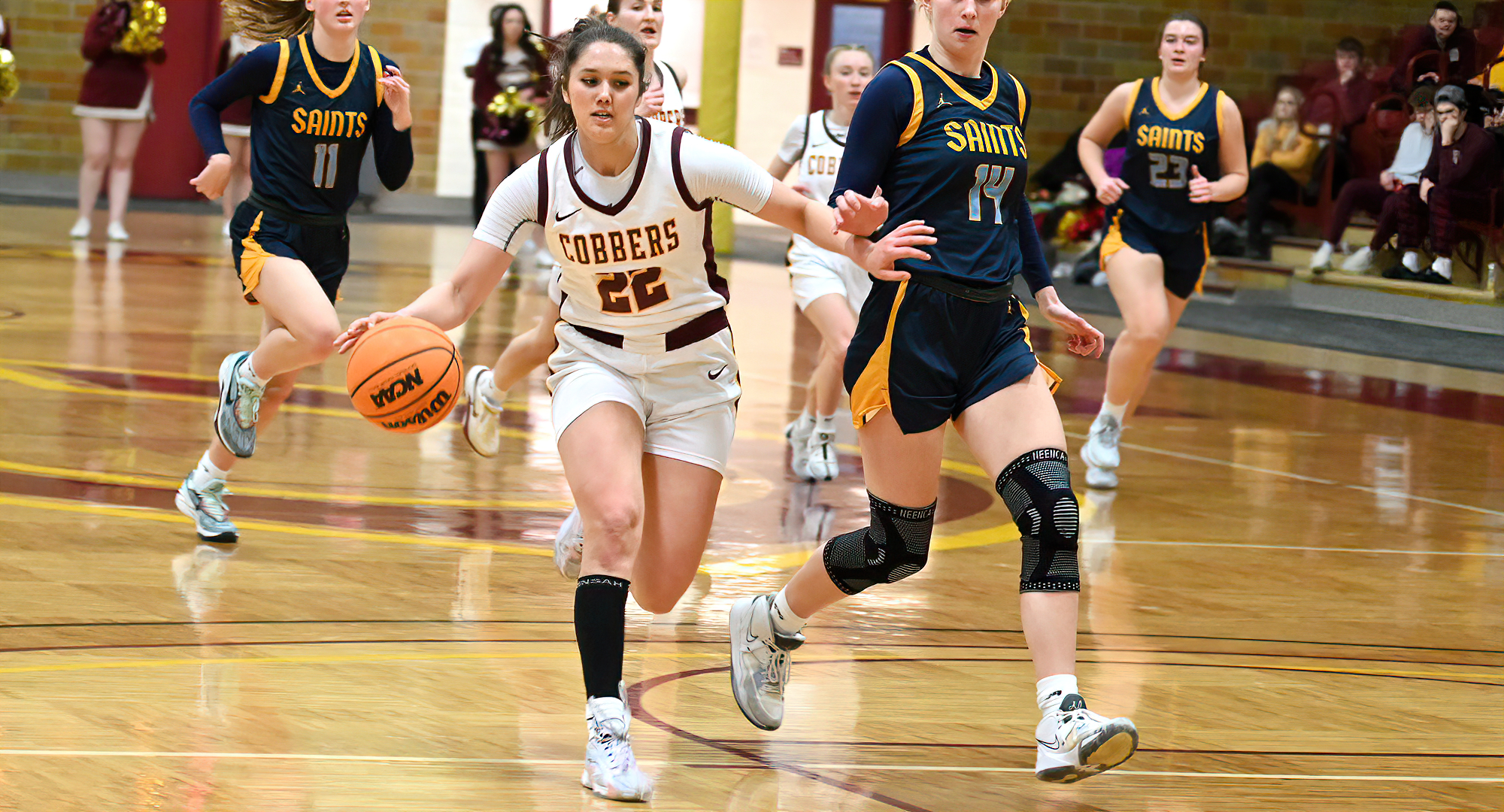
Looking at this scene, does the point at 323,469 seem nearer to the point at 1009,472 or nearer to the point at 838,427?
the point at 838,427

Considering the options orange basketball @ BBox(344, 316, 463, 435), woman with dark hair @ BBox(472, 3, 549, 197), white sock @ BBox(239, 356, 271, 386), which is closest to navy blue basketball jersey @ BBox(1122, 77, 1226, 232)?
white sock @ BBox(239, 356, 271, 386)

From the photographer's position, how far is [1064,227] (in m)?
18.2

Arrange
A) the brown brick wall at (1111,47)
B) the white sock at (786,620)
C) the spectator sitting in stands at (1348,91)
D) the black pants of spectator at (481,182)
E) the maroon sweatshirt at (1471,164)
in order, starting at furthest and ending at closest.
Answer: the brown brick wall at (1111,47) → the black pants of spectator at (481,182) → the spectator sitting in stands at (1348,91) → the maroon sweatshirt at (1471,164) → the white sock at (786,620)

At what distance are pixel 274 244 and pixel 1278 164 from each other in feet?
43.4

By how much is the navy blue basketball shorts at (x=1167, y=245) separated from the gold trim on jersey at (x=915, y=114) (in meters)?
4.02

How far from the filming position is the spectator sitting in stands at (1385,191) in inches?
574

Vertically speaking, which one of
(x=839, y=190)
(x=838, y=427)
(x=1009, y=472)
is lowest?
(x=838, y=427)

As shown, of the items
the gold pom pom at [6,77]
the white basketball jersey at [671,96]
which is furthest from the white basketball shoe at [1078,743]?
the gold pom pom at [6,77]

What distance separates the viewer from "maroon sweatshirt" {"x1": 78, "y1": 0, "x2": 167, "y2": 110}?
1565 cm

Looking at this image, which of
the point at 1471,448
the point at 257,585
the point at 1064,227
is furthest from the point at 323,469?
the point at 1064,227

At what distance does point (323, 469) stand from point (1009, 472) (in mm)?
3986

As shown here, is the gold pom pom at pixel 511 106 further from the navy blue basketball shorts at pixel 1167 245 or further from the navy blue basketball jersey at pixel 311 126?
the navy blue basketball jersey at pixel 311 126

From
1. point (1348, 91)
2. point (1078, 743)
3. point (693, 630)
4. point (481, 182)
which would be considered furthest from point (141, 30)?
point (1078, 743)

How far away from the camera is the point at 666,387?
13.9 feet
